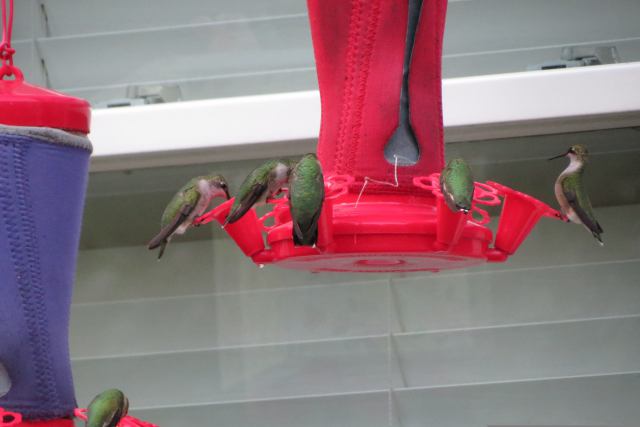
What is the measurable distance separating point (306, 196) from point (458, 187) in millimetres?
176

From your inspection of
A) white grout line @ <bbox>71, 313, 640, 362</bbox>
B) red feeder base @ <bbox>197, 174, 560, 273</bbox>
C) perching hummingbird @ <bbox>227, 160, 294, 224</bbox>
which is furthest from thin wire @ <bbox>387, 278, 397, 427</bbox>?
perching hummingbird @ <bbox>227, 160, 294, 224</bbox>

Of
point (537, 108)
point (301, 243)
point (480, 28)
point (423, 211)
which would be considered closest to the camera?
point (301, 243)

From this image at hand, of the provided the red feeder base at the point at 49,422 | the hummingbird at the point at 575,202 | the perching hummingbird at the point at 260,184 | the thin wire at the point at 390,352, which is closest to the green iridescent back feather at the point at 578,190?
the hummingbird at the point at 575,202

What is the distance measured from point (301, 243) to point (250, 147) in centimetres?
198

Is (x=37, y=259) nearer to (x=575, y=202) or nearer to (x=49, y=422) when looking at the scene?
(x=49, y=422)

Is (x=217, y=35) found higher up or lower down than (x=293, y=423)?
higher up

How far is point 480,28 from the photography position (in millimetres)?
3543

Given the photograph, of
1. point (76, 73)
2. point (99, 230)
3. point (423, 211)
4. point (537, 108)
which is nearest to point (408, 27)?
point (423, 211)

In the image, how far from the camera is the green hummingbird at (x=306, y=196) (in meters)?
1.24

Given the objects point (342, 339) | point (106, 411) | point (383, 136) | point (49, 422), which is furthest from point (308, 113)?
point (106, 411)

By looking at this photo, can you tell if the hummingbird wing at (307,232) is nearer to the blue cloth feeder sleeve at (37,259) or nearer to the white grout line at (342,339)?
the blue cloth feeder sleeve at (37,259)

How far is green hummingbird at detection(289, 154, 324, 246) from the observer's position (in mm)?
1238

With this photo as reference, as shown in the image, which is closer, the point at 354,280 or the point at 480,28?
the point at 480,28

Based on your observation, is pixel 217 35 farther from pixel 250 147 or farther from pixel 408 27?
pixel 408 27
